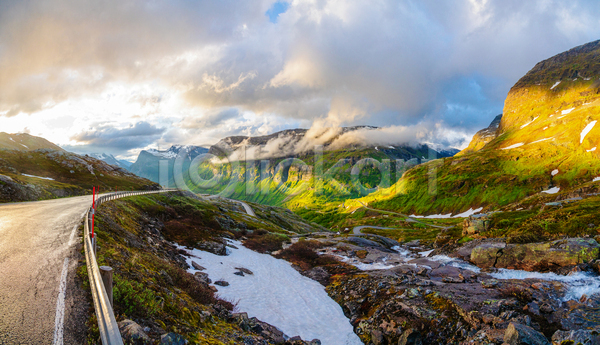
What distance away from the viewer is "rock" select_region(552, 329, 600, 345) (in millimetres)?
14805

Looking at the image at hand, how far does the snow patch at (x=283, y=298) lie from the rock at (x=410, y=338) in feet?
12.7

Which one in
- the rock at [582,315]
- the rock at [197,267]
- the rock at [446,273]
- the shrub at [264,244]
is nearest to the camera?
the rock at [582,315]

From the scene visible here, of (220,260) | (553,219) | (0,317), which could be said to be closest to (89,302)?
(0,317)

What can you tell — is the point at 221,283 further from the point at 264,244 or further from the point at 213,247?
the point at 264,244

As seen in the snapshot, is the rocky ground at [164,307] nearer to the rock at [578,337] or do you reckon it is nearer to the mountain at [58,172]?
the rock at [578,337]

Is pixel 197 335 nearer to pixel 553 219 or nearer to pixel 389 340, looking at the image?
pixel 389 340

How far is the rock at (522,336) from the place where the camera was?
1516cm

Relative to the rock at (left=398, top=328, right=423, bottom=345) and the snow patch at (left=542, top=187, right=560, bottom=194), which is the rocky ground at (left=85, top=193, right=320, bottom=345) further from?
the snow patch at (left=542, top=187, right=560, bottom=194)

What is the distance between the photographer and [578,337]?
49.5 feet

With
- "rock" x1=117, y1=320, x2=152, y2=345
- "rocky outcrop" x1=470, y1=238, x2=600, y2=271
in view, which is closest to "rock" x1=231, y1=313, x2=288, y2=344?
"rock" x1=117, y1=320, x2=152, y2=345

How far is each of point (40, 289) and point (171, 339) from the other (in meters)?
6.15

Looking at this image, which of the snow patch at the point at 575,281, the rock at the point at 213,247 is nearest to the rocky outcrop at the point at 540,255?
the snow patch at the point at 575,281

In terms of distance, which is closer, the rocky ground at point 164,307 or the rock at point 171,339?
the rock at point 171,339

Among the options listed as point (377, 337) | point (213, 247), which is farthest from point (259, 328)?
point (213, 247)
